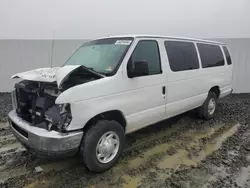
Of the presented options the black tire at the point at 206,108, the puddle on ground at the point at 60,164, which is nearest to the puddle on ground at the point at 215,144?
the black tire at the point at 206,108

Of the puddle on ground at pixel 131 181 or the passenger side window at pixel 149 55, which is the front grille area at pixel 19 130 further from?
the passenger side window at pixel 149 55

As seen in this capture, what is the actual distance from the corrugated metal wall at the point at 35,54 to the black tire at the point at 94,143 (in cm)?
621

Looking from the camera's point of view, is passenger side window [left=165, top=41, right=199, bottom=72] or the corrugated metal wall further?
the corrugated metal wall

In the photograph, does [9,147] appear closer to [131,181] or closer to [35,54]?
[131,181]

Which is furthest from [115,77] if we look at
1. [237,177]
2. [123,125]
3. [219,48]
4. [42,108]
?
[219,48]

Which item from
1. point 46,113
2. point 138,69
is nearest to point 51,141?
point 46,113

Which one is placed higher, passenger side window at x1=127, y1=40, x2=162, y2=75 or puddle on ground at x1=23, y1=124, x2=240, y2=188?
passenger side window at x1=127, y1=40, x2=162, y2=75

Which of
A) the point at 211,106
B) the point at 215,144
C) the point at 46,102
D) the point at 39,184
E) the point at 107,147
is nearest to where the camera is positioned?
the point at 39,184

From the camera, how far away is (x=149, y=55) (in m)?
4.00

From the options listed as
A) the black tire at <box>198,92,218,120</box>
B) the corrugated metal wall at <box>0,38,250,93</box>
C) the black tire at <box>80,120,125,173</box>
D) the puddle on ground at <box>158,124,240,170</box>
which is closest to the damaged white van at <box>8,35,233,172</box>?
the black tire at <box>80,120,125,173</box>

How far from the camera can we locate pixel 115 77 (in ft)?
11.0

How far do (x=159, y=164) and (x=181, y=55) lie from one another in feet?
7.53

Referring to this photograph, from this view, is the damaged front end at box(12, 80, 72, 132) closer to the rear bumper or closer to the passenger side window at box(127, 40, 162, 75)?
the rear bumper

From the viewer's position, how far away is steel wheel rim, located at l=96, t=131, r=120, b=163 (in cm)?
331
